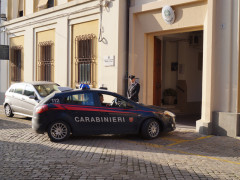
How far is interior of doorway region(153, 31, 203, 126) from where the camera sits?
640 inches

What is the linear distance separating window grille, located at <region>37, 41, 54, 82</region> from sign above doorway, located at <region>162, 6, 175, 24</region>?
784 centimetres

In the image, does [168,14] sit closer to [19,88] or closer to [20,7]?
[19,88]

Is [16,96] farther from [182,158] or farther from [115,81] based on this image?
[182,158]

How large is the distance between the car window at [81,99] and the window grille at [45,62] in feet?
28.4

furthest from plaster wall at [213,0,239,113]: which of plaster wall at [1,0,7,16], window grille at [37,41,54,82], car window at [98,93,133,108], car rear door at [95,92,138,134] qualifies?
plaster wall at [1,0,7,16]

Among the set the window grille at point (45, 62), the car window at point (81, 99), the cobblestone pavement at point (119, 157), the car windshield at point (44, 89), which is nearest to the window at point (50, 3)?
the window grille at point (45, 62)

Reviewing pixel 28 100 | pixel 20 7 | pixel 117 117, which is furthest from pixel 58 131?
pixel 20 7

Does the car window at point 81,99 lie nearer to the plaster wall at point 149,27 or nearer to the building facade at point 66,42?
the building facade at point 66,42

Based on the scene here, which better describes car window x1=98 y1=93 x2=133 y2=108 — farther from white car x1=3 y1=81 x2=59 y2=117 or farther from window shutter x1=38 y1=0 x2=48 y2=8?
window shutter x1=38 y1=0 x2=48 y2=8

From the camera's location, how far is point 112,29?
13.4 m

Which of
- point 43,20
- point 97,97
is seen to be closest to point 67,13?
point 43,20

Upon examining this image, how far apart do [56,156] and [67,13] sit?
10289 mm

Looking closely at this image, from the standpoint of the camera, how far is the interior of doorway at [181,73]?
16.3m

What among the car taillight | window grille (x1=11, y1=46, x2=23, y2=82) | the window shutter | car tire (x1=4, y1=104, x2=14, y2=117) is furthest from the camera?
window grille (x1=11, y1=46, x2=23, y2=82)
